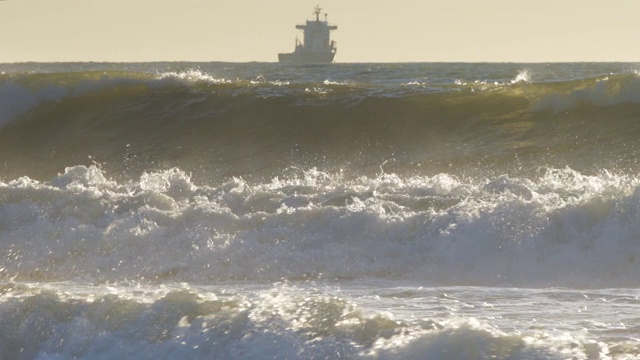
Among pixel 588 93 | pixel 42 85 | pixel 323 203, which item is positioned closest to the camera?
pixel 323 203

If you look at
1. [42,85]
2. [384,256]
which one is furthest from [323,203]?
[42,85]

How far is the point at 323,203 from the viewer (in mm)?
10320

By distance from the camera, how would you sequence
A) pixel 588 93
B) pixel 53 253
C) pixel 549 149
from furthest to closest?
pixel 588 93 < pixel 549 149 < pixel 53 253

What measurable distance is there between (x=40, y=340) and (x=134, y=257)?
2899mm

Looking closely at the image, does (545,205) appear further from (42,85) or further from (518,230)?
(42,85)

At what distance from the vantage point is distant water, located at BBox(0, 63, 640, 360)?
5.92 metres
